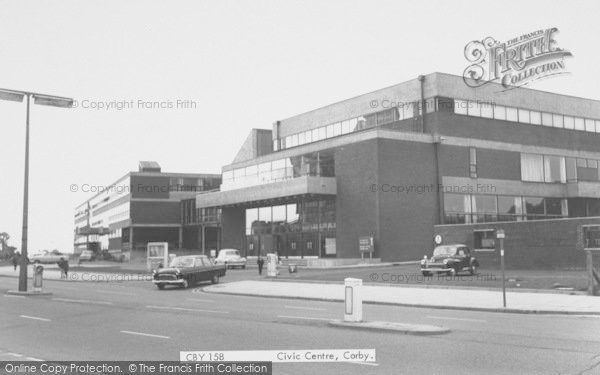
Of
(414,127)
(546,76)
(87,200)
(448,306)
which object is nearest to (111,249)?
(87,200)

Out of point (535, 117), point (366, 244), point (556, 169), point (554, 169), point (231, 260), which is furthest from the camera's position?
point (535, 117)

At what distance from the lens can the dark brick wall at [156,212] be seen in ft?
289

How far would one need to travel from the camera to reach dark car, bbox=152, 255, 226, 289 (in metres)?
31.5

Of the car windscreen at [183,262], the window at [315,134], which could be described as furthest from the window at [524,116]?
the car windscreen at [183,262]

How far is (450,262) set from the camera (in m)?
32.5

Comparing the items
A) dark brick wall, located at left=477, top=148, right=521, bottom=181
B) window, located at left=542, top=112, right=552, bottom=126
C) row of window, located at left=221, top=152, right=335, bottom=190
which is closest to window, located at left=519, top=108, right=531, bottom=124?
window, located at left=542, top=112, right=552, bottom=126

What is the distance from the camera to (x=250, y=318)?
16875mm

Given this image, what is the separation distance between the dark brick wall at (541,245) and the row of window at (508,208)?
13211 mm

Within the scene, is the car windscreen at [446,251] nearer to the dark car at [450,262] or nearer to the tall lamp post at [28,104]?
the dark car at [450,262]

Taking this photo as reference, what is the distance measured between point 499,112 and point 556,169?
7.59 m

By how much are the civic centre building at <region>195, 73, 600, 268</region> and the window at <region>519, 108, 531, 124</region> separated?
3.8 inches

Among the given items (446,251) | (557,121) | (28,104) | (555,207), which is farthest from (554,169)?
(28,104)

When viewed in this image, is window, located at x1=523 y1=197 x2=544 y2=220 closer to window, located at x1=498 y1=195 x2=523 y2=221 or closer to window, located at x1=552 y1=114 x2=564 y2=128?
window, located at x1=498 y1=195 x2=523 y2=221

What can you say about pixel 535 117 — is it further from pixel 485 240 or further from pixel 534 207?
pixel 485 240
